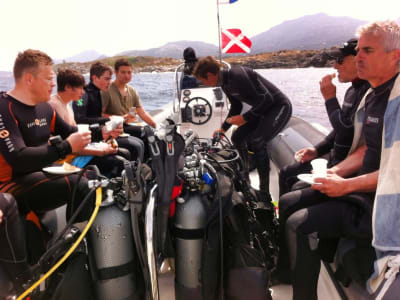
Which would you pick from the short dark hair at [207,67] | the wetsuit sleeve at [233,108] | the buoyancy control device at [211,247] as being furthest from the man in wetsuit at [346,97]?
the wetsuit sleeve at [233,108]

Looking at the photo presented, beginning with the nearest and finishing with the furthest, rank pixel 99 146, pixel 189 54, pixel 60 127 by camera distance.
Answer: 1. pixel 60 127
2. pixel 99 146
3. pixel 189 54

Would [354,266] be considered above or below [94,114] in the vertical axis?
below

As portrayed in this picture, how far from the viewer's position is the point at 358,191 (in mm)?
1236

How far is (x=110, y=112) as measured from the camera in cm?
307

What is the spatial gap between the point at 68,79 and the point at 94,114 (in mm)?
620

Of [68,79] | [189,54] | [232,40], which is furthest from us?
[232,40]

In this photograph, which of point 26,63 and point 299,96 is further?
point 299,96

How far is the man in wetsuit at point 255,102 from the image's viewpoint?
7.91ft

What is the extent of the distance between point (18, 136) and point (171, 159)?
0.77 meters

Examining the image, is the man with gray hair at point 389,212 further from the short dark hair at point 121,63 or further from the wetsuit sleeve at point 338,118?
the short dark hair at point 121,63

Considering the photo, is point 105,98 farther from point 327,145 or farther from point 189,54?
point 327,145

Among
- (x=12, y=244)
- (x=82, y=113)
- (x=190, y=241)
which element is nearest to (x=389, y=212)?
(x=190, y=241)

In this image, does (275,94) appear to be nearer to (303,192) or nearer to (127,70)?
(303,192)

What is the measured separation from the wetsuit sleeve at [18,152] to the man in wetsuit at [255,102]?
4.91 ft
